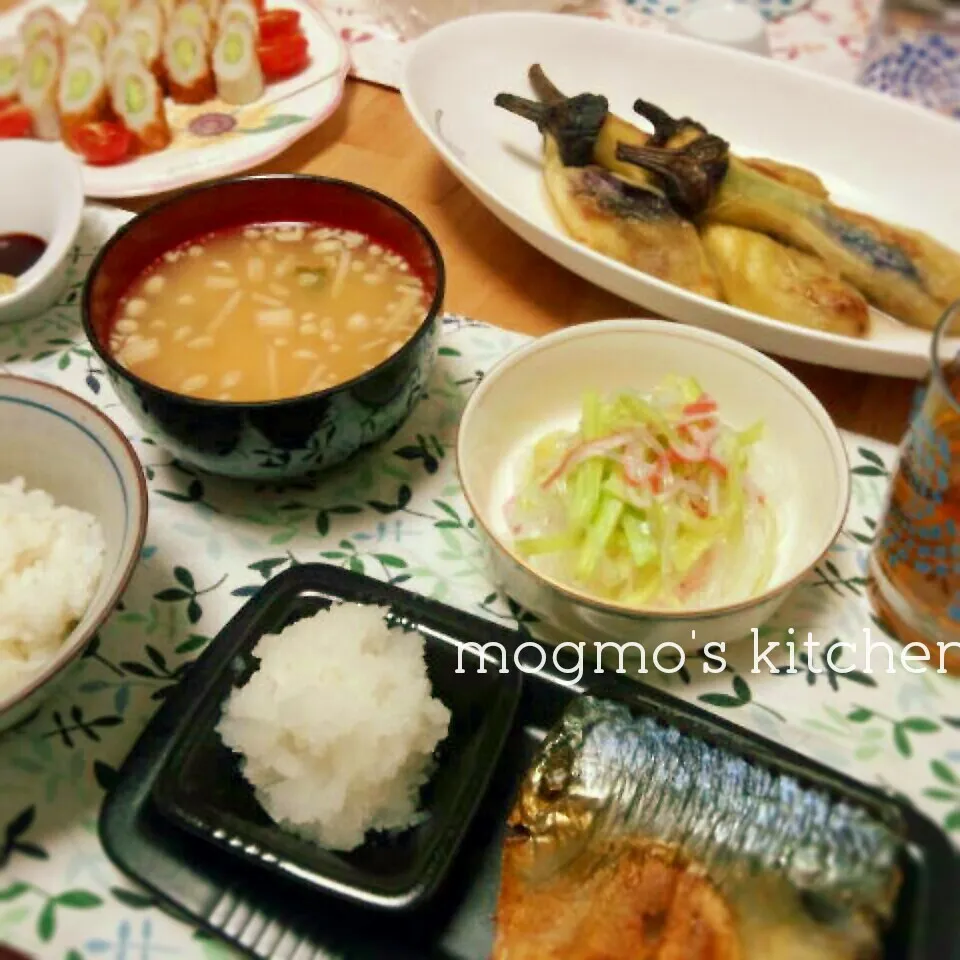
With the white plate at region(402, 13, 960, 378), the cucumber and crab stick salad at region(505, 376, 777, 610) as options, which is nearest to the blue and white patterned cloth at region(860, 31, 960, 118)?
the white plate at region(402, 13, 960, 378)

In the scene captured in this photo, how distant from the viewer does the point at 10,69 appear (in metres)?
1.77

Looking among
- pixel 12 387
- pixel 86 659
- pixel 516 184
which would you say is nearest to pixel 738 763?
pixel 86 659

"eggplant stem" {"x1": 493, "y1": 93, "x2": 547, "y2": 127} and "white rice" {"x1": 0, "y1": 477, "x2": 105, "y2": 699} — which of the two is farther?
"eggplant stem" {"x1": 493, "y1": 93, "x2": 547, "y2": 127}

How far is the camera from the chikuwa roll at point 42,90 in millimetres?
1692

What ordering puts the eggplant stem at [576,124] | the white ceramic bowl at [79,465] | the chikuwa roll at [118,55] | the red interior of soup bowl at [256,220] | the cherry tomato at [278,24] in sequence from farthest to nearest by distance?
the cherry tomato at [278,24] → the chikuwa roll at [118,55] → the eggplant stem at [576,124] → the red interior of soup bowl at [256,220] → the white ceramic bowl at [79,465]

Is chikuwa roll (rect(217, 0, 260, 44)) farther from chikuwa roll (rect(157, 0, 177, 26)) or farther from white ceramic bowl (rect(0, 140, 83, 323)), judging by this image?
white ceramic bowl (rect(0, 140, 83, 323))

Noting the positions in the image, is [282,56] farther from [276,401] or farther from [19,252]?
[276,401]

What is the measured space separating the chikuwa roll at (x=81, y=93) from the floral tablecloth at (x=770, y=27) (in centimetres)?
46

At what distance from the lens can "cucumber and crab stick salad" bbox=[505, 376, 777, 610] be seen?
3.32ft

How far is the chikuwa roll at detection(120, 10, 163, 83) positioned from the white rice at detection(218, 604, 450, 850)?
132cm

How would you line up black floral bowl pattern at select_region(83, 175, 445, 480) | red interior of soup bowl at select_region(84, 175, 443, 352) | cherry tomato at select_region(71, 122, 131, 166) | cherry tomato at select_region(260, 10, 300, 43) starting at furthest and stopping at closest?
cherry tomato at select_region(260, 10, 300, 43)
cherry tomato at select_region(71, 122, 131, 166)
red interior of soup bowl at select_region(84, 175, 443, 352)
black floral bowl pattern at select_region(83, 175, 445, 480)

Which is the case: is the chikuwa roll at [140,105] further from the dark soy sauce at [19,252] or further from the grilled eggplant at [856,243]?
the grilled eggplant at [856,243]

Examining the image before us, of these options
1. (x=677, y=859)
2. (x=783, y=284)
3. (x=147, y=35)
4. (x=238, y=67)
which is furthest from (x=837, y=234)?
(x=147, y=35)

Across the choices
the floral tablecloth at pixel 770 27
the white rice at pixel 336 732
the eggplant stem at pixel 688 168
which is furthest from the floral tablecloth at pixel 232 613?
the floral tablecloth at pixel 770 27
